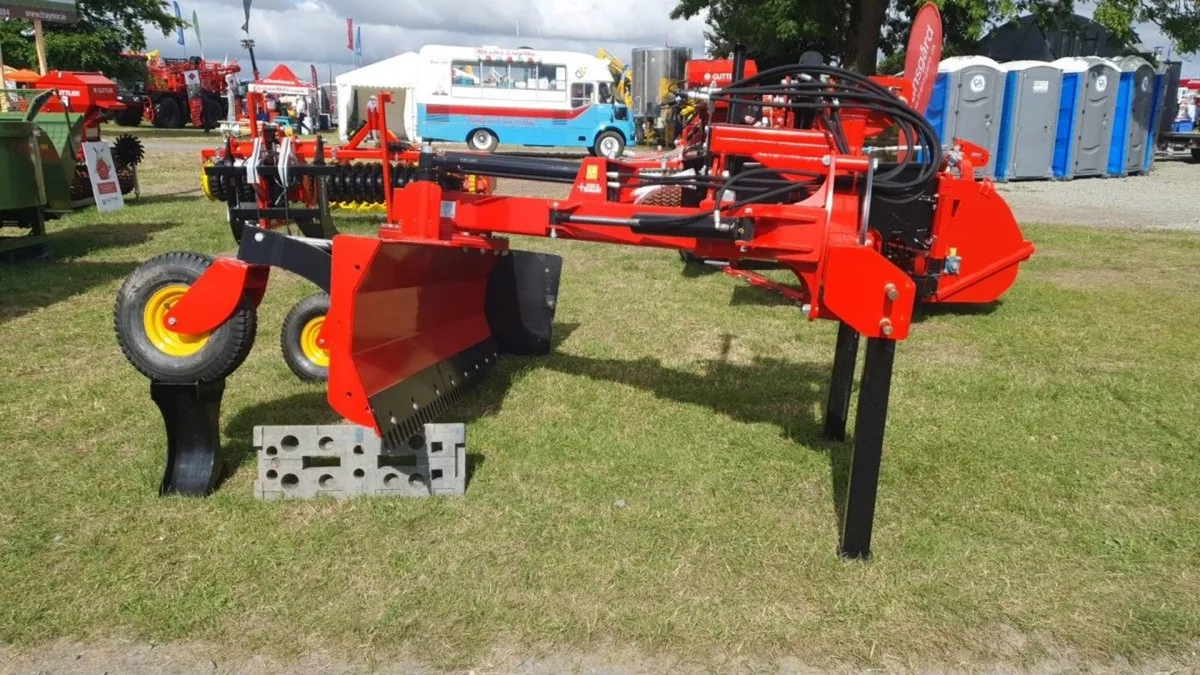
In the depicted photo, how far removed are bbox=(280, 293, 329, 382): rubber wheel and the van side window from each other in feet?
65.4

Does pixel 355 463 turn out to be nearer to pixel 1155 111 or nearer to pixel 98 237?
pixel 98 237

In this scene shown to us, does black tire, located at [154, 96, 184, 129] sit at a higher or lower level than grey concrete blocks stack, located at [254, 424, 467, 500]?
higher

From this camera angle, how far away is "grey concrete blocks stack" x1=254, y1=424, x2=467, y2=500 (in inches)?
142

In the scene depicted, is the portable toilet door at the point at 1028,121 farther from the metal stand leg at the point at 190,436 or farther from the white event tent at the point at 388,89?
the metal stand leg at the point at 190,436

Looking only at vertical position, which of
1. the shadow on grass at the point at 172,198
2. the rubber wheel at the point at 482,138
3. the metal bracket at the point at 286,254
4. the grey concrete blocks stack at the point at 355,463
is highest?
the rubber wheel at the point at 482,138

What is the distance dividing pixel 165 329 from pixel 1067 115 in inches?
751

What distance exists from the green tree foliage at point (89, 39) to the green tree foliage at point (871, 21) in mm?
22445

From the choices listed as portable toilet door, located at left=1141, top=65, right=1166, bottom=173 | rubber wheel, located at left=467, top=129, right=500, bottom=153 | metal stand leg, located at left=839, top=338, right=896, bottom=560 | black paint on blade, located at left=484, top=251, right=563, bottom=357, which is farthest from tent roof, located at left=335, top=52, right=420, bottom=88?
metal stand leg, located at left=839, top=338, right=896, bottom=560

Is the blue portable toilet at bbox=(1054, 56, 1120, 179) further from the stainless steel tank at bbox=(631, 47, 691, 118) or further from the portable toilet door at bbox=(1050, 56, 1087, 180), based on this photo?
the stainless steel tank at bbox=(631, 47, 691, 118)

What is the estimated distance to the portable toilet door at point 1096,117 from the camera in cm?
1802

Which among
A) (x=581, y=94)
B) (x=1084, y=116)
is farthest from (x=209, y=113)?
(x=1084, y=116)

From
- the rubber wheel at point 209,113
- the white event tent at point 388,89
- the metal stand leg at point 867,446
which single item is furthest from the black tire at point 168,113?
the metal stand leg at point 867,446

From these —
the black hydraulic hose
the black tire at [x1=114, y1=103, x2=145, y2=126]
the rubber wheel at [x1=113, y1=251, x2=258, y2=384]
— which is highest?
the black tire at [x1=114, y1=103, x2=145, y2=126]

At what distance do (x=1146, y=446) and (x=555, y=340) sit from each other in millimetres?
3529
